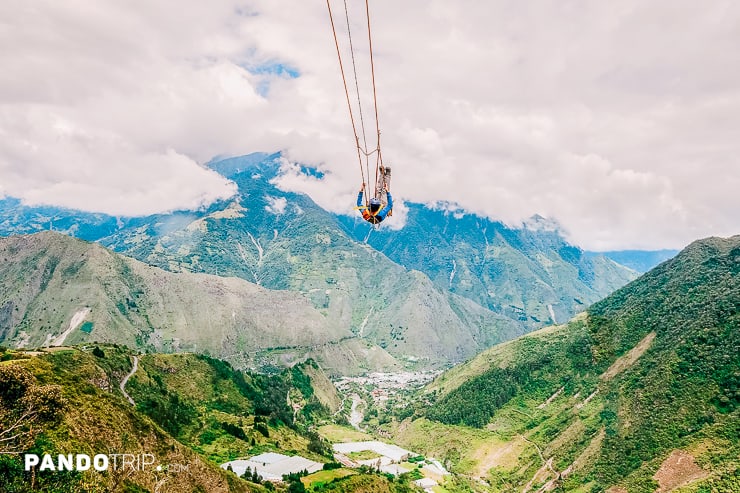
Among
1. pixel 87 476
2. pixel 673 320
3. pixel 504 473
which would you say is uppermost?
pixel 673 320

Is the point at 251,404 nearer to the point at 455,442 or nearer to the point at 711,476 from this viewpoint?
the point at 455,442

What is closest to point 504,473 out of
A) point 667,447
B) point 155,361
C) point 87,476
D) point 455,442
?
point 455,442

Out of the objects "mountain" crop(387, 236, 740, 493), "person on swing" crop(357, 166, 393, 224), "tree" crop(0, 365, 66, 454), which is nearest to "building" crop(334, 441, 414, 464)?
"mountain" crop(387, 236, 740, 493)

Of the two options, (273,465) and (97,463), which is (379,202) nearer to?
(97,463)

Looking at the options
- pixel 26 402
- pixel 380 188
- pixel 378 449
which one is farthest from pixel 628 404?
pixel 26 402

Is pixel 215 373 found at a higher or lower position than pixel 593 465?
higher

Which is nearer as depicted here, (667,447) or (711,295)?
(667,447)

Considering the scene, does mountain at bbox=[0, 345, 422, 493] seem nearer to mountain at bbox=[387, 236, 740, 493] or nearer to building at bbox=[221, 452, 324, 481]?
building at bbox=[221, 452, 324, 481]
